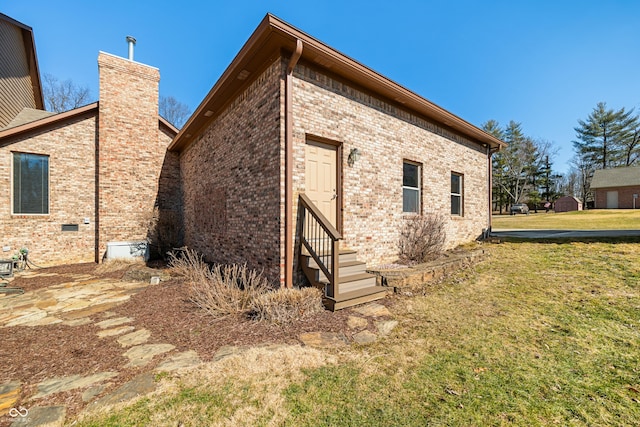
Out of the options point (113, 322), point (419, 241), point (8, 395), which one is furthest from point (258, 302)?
point (419, 241)

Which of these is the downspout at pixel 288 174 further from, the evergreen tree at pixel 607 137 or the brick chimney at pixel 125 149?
the evergreen tree at pixel 607 137

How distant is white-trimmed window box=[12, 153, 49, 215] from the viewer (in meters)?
7.93

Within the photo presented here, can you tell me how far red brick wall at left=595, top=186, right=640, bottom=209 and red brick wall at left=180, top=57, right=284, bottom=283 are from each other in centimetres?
3845

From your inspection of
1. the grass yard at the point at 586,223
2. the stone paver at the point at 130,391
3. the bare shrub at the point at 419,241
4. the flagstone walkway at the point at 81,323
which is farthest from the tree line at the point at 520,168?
the stone paver at the point at 130,391

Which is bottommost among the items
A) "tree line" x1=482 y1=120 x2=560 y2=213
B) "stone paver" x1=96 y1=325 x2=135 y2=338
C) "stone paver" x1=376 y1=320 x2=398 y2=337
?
"stone paver" x1=96 y1=325 x2=135 y2=338

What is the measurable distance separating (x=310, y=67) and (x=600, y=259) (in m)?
7.71

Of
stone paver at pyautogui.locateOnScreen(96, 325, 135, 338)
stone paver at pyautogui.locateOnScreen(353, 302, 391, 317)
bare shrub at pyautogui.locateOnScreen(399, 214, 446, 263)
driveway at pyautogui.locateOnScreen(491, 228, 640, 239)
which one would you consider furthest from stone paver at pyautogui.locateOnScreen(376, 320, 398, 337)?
driveway at pyautogui.locateOnScreen(491, 228, 640, 239)

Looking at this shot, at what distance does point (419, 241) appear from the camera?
637cm

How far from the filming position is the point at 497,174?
114 ft

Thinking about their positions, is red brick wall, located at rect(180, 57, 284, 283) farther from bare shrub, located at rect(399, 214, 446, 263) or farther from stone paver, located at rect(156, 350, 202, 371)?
bare shrub, located at rect(399, 214, 446, 263)

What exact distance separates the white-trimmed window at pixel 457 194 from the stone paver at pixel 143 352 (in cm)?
823

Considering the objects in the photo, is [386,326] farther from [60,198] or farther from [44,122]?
[44,122]

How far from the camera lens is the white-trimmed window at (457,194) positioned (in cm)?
840

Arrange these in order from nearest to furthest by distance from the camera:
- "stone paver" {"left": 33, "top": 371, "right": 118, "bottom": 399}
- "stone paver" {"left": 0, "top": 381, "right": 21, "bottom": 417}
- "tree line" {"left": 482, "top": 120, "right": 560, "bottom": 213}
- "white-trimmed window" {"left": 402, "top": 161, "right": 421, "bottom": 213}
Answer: "stone paver" {"left": 0, "top": 381, "right": 21, "bottom": 417}, "stone paver" {"left": 33, "top": 371, "right": 118, "bottom": 399}, "white-trimmed window" {"left": 402, "top": 161, "right": 421, "bottom": 213}, "tree line" {"left": 482, "top": 120, "right": 560, "bottom": 213}
